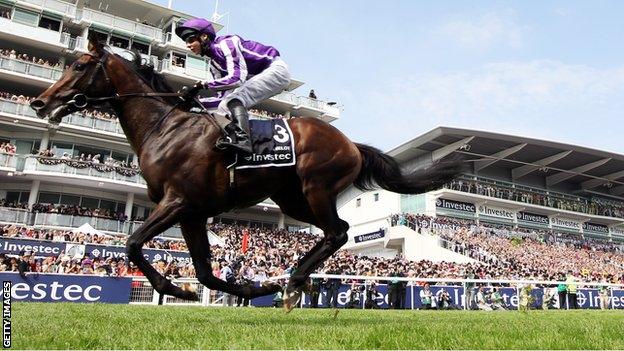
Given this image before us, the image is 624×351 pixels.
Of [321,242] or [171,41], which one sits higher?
[171,41]

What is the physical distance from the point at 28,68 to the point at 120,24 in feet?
26.0

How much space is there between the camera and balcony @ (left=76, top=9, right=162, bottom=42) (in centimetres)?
3809

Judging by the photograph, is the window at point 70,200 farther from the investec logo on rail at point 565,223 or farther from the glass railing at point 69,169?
the investec logo on rail at point 565,223

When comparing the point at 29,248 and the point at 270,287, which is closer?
the point at 270,287

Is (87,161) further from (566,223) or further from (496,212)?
(566,223)

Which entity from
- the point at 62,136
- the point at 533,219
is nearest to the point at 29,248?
the point at 62,136

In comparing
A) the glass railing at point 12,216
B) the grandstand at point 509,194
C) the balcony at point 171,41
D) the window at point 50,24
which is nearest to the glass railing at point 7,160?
the glass railing at point 12,216

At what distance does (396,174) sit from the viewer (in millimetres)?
6719

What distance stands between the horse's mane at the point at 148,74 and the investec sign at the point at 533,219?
167 ft

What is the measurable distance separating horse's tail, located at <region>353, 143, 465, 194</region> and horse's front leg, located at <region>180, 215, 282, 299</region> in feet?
6.65

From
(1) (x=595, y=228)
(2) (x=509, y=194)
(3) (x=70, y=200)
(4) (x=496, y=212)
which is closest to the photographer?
(3) (x=70, y=200)

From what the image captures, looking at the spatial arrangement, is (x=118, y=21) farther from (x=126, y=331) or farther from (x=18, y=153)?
(x=126, y=331)

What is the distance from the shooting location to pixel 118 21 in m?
39.1

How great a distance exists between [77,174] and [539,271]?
31.2 m
